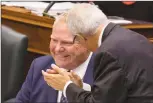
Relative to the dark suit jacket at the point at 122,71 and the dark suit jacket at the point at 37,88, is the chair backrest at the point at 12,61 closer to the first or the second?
the dark suit jacket at the point at 37,88

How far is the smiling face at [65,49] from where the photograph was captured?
5.88 feet

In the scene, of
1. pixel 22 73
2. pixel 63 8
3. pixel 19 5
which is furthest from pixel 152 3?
pixel 22 73

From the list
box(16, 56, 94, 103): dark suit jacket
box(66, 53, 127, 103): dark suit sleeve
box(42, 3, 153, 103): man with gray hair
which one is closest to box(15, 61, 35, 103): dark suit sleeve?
box(16, 56, 94, 103): dark suit jacket

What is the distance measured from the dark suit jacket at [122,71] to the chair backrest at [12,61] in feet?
2.59

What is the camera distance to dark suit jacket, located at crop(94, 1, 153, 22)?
123 inches

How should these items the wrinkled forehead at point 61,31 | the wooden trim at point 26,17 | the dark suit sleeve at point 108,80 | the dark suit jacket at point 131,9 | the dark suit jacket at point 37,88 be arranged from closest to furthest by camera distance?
the dark suit sleeve at point 108,80
the wrinkled forehead at point 61,31
the dark suit jacket at point 37,88
the wooden trim at point 26,17
the dark suit jacket at point 131,9

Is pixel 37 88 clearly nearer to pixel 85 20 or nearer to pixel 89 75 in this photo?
pixel 89 75

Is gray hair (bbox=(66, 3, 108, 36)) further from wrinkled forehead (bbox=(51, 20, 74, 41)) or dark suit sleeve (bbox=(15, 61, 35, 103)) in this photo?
dark suit sleeve (bbox=(15, 61, 35, 103))

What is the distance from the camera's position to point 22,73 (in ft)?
7.12

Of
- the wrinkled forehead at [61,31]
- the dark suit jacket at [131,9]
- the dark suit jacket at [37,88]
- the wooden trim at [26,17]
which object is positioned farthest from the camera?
the dark suit jacket at [131,9]

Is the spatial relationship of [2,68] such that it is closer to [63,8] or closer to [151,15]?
[63,8]

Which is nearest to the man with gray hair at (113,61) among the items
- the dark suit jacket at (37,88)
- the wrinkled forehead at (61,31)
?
the wrinkled forehead at (61,31)

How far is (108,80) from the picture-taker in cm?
135

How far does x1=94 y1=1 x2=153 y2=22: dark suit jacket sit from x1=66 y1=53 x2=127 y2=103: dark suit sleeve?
6.05ft
